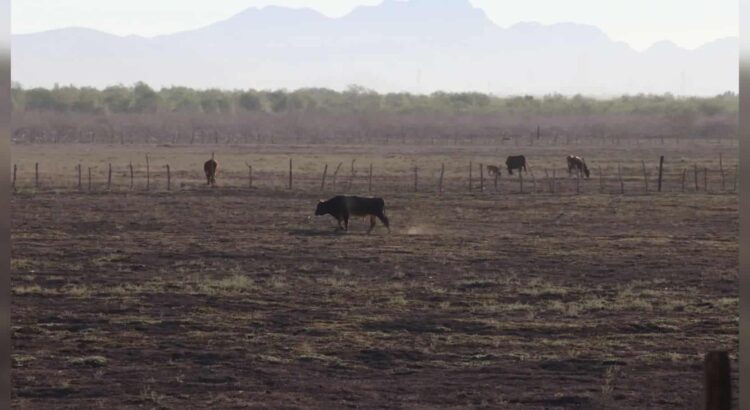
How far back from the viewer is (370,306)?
603 inches

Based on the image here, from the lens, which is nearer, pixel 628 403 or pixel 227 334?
pixel 628 403

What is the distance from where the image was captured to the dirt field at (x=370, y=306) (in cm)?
1079

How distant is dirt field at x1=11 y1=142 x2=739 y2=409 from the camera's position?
10789 millimetres

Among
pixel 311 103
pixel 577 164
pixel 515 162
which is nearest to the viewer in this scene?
pixel 577 164

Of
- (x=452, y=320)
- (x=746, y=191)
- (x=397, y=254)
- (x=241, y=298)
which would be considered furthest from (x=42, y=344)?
(x=746, y=191)

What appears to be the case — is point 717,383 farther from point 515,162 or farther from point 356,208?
point 515,162

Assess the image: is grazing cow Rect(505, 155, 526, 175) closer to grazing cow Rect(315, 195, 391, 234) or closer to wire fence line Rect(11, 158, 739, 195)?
wire fence line Rect(11, 158, 739, 195)

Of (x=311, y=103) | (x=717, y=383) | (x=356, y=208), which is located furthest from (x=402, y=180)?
(x=311, y=103)

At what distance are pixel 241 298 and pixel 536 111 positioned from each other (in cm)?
12605

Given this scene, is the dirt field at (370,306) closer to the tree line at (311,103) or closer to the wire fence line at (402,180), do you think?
the wire fence line at (402,180)

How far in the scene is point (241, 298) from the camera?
52.4ft

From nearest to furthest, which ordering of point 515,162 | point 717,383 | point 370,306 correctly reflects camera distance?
point 717,383 → point 370,306 → point 515,162

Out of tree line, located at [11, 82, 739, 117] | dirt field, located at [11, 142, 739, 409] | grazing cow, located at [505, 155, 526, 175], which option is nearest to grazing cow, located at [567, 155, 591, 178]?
grazing cow, located at [505, 155, 526, 175]

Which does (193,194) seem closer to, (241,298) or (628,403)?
(241,298)
